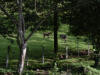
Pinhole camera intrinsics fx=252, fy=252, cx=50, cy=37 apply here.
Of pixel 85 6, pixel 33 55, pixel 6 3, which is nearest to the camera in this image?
pixel 85 6

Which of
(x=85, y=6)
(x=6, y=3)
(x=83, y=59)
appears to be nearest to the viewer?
(x=85, y=6)

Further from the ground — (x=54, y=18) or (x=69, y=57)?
(x=54, y=18)

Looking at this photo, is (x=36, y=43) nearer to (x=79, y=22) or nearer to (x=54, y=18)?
(x=54, y=18)

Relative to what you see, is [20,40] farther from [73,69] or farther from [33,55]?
[33,55]

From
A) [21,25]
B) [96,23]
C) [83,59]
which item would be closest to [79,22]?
[96,23]

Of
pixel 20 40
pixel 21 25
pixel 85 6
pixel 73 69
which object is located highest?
pixel 85 6

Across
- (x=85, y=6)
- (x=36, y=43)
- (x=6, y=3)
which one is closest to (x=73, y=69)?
(x=6, y=3)

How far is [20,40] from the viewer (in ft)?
47.1

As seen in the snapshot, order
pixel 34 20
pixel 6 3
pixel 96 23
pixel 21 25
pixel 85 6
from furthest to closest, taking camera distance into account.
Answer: pixel 34 20, pixel 6 3, pixel 21 25, pixel 85 6, pixel 96 23

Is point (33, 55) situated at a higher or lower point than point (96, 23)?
lower

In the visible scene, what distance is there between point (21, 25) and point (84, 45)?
1156 centimetres

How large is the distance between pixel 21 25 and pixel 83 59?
275 inches

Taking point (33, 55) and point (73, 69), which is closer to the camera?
point (73, 69)

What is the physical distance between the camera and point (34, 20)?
1748cm
